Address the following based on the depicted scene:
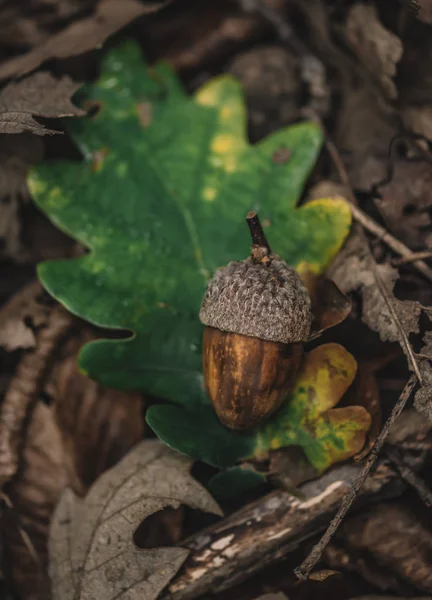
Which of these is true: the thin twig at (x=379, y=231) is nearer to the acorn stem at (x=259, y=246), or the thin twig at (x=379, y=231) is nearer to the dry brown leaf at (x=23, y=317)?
the acorn stem at (x=259, y=246)

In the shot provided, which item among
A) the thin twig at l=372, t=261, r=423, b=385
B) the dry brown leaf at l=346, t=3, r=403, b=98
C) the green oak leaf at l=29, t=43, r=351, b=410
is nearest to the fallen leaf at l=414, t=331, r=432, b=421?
the thin twig at l=372, t=261, r=423, b=385

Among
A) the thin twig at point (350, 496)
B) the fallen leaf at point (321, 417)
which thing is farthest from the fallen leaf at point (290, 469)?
the thin twig at point (350, 496)

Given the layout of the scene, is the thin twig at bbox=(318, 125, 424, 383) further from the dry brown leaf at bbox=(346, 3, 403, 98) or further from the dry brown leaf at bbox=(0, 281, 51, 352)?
the dry brown leaf at bbox=(0, 281, 51, 352)

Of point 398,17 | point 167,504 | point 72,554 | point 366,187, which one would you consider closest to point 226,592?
point 167,504

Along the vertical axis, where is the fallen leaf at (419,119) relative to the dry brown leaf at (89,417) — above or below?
above

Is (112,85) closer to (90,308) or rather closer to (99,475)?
(90,308)
